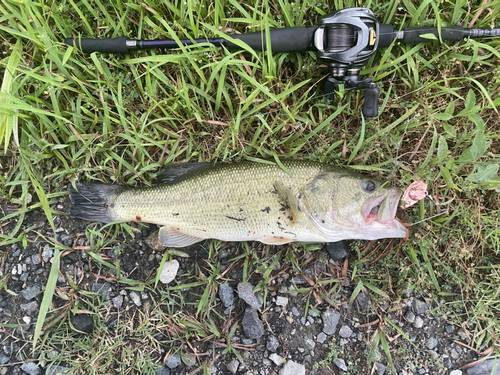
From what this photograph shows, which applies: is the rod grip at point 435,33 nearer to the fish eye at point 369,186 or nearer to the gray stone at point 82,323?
the fish eye at point 369,186

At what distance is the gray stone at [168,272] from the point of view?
3041mm

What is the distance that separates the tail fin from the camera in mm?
2951

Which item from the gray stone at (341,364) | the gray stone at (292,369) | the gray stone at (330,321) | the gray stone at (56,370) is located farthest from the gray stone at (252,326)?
the gray stone at (56,370)

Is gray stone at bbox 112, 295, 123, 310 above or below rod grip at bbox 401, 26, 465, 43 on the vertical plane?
below

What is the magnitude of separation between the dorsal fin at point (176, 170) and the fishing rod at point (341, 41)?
107 cm

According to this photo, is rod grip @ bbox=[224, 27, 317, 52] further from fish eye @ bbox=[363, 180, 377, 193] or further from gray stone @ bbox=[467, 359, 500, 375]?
gray stone @ bbox=[467, 359, 500, 375]

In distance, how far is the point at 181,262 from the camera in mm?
3092

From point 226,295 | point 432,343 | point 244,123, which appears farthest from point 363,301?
point 244,123

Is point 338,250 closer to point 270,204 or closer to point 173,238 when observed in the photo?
point 270,204

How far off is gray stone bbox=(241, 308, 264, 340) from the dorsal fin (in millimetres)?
1463

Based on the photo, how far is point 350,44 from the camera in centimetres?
258

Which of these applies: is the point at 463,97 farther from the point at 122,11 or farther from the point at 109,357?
the point at 109,357

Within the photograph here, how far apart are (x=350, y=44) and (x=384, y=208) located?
4.55 feet

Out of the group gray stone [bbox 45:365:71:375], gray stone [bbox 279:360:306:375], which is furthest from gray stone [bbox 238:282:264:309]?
gray stone [bbox 45:365:71:375]
